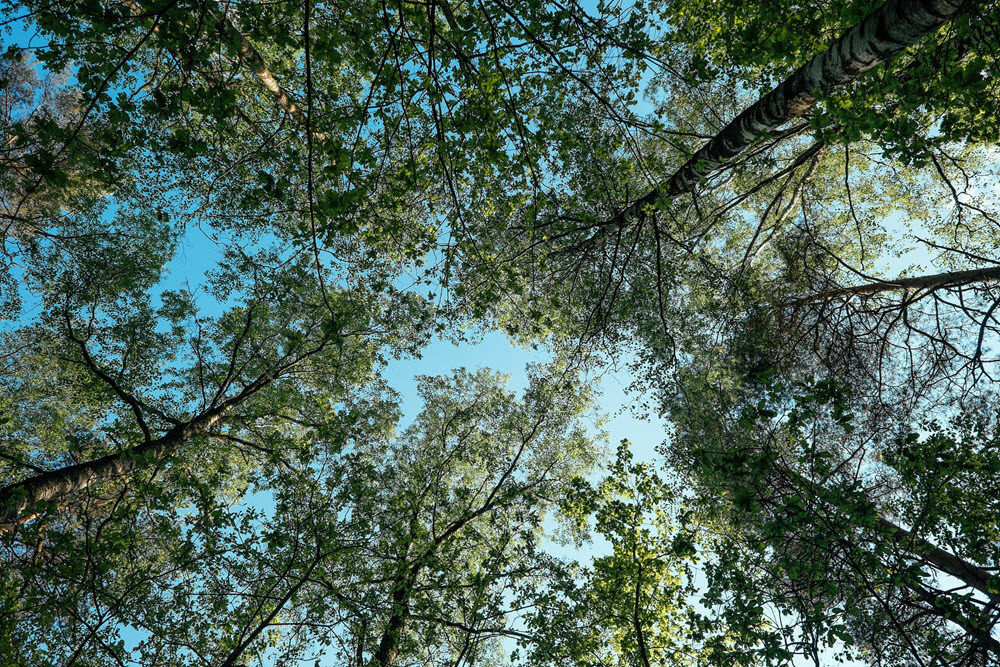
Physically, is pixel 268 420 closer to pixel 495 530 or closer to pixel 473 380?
pixel 473 380

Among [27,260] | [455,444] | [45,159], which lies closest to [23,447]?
[27,260]

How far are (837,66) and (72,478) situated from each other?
1375cm

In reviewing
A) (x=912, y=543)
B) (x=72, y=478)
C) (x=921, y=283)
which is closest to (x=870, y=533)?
(x=912, y=543)

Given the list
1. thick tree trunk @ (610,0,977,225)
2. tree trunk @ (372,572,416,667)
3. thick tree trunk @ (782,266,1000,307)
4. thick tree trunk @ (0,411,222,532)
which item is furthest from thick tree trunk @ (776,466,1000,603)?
thick tree trunk @ (0,411,222,532)

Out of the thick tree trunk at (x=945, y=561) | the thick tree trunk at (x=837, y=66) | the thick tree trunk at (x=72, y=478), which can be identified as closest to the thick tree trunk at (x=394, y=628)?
the thick tree trunk at (x=72, y=478)

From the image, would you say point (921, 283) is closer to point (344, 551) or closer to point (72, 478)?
point (344, 551)

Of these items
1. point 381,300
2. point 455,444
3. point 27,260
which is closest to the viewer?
point 27,260

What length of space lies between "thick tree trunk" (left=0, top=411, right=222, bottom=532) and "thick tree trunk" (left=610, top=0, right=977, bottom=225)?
415 inches

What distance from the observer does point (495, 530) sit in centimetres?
1234

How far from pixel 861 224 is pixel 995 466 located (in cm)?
869

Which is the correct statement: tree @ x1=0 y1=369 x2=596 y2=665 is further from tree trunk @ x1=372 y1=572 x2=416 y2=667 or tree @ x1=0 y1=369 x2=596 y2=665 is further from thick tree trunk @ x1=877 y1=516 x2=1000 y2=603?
thick tree trunk @ x1=877 y1=516 x2=1000 y2=603

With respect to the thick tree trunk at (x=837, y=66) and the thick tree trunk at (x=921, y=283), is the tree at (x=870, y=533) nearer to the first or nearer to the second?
the thick tree trunk at (x=921, y=283)

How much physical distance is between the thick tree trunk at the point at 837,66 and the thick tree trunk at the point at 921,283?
387 cm

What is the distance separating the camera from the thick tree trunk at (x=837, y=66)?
3.75 m
